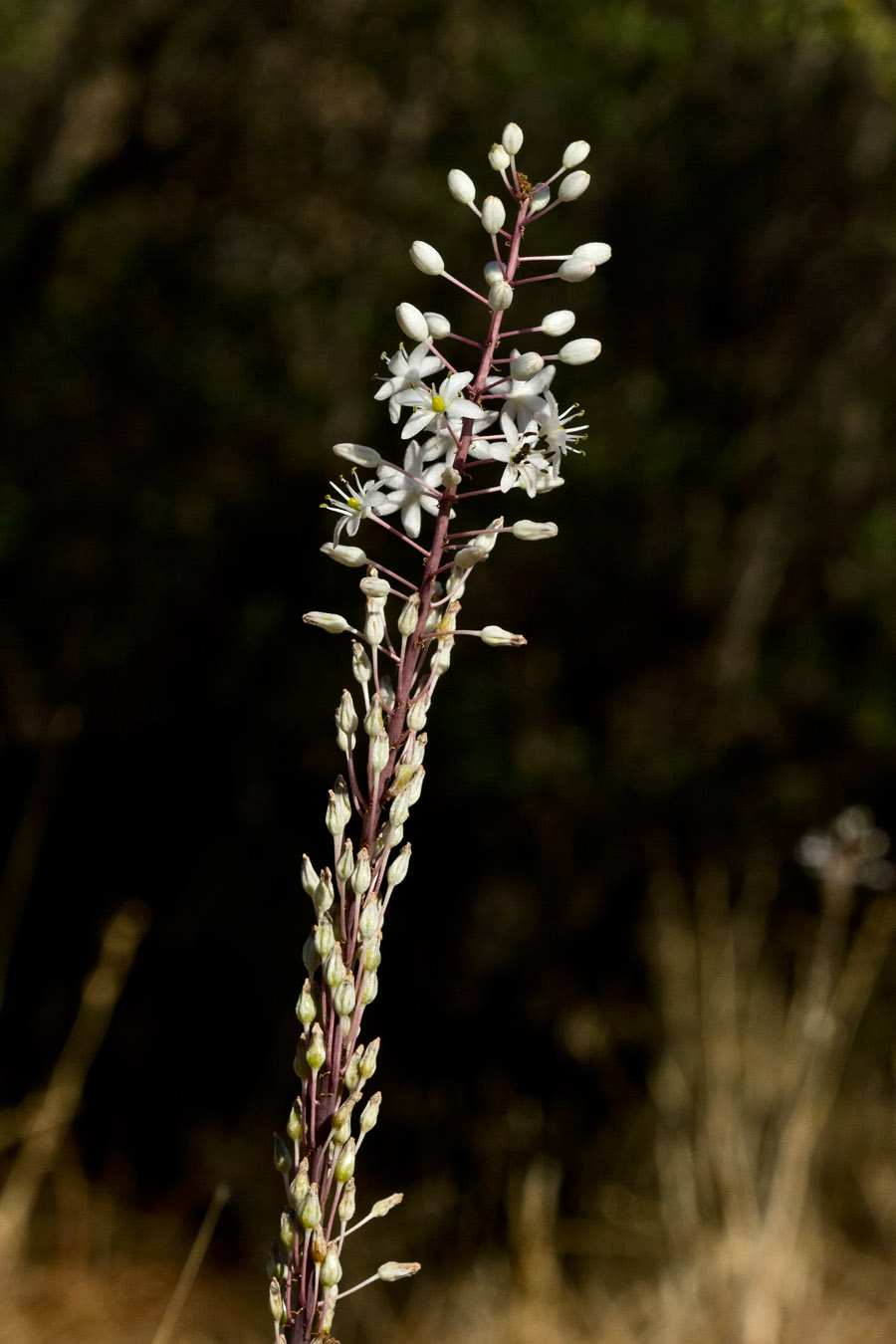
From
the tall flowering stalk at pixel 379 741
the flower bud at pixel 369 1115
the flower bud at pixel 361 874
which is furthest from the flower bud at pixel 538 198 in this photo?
the flower bud at pixel 369 1115

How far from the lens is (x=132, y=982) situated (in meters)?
5.91

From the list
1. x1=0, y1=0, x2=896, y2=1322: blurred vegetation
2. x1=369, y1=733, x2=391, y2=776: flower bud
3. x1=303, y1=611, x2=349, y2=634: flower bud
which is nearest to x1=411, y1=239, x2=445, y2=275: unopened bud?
x1=303, y1=611, x2=349, y2=634: flower bud

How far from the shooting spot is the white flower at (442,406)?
1.09m

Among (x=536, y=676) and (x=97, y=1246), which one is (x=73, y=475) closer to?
(x=536, y=676)

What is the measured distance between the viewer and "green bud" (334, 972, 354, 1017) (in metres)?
0.96

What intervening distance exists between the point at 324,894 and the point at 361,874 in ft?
0.15

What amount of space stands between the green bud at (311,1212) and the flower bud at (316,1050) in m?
0.10

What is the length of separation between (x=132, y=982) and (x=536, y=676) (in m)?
2.62

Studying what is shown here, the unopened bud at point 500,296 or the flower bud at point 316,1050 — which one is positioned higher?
the unopened bud at point 500,296

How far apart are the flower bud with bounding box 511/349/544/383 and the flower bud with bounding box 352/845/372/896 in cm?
47

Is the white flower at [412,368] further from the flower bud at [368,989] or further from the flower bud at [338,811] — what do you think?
the flower bud at [368,989]

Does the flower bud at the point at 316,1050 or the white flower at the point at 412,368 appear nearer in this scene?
the flower bud at the point at 316,1050

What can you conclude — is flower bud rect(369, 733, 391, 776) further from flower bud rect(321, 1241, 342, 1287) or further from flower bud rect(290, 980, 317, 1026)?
flower bud rect(321, 1241, 342, 1287)

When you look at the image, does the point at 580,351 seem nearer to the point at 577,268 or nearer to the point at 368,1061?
the point at 577,268
